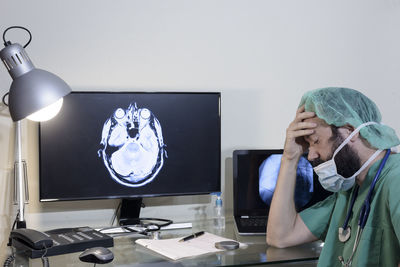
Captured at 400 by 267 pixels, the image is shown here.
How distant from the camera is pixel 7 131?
2363mm

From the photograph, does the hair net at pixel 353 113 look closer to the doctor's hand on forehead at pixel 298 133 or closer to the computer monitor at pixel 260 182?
the doctor's hand on forehead at pixel 298 133

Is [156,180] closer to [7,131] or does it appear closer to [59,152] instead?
[59,152]

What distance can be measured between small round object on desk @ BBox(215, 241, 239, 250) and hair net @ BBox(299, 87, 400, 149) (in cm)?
63

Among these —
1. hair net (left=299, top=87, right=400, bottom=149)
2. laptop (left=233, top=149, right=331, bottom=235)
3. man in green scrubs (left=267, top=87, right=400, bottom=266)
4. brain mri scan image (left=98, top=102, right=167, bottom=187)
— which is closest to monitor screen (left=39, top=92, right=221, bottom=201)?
brain mri scan image (left=98, top=102, right=167, bottom=187)

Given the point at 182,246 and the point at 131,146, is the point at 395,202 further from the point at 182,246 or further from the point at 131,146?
the point at 131,146

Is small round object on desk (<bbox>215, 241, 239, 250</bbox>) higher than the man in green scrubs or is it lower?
lower

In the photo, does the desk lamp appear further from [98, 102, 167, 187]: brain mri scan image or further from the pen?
the pen

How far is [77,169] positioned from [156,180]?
1.14ft

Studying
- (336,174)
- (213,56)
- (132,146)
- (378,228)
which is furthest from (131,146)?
(378,228)

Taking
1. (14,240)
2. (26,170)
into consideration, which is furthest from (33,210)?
(14,240)

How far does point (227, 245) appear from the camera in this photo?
2.09 m

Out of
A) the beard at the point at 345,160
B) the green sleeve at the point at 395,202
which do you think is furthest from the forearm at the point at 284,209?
the green sleeve at the point at 395,202

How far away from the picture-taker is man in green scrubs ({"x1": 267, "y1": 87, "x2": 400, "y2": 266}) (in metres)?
1.64

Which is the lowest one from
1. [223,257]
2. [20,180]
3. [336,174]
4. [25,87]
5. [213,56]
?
[223,257]
